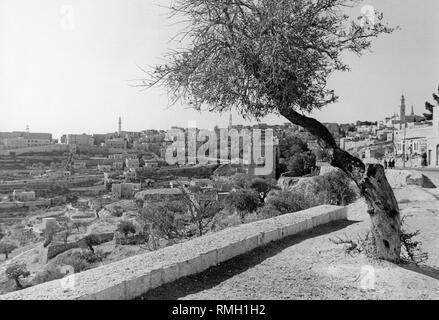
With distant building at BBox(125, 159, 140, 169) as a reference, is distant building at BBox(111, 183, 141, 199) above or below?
below

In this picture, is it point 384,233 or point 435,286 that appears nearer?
point 435,286

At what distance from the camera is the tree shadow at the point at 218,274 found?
12.1 ft

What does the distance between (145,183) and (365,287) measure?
→ 172 ft

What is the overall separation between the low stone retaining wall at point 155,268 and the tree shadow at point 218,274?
0.21ft

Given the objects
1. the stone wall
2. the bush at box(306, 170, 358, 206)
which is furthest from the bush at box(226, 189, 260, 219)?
the stone wall

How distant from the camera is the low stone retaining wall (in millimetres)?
3326

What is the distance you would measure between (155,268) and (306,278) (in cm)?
160

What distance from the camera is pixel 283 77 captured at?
14.8 ft

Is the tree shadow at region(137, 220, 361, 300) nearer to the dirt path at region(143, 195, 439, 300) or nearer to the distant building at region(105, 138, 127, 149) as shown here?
the dirt path at region(143, 195, 439, 300)

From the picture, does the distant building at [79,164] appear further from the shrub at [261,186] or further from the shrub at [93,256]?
the shrub at [93,256]

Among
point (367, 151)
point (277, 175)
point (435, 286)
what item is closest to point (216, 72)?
point (435, 286)

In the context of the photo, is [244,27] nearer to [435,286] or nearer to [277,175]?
[435,286]

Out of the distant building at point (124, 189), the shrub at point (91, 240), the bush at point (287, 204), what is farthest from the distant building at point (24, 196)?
the bush at point (287, 204)

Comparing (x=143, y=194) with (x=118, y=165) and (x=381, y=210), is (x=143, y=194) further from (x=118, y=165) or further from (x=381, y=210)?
(x=118, y=165)
